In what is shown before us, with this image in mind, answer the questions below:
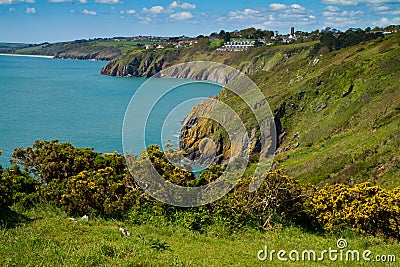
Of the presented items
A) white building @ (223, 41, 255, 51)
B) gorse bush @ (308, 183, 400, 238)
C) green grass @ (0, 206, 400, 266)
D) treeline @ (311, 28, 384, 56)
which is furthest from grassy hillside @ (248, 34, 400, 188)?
white building @ (223, 41, 255, 51)

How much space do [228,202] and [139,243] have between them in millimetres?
3122

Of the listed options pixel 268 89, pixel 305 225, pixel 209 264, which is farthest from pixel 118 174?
pixel 268 89

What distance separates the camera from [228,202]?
31.0ft

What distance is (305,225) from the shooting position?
9.99 m

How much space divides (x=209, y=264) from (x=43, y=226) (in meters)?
2.97

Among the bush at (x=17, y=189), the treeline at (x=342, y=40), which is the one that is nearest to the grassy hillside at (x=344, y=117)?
the bush at (x=17, y=189)

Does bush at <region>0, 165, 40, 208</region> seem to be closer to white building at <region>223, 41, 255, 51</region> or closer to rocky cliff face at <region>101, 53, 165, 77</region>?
rocky cliff face at <region>101, 53, 165, 77</region>

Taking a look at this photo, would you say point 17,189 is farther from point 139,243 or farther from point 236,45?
point 236,45

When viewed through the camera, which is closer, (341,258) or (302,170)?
(341,258)

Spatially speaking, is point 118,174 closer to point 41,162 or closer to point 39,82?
point 41,162

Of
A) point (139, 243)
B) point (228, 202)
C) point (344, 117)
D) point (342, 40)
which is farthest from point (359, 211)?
point (342, 40)

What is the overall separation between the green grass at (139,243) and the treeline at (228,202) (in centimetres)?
37

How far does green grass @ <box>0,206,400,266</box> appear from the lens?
5.81 m

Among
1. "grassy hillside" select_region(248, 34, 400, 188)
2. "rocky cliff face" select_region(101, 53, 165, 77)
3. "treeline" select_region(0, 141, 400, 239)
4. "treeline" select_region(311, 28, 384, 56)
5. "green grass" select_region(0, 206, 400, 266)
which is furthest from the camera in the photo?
"rocky cliff face" select_region(101, 53, 165, 77)
